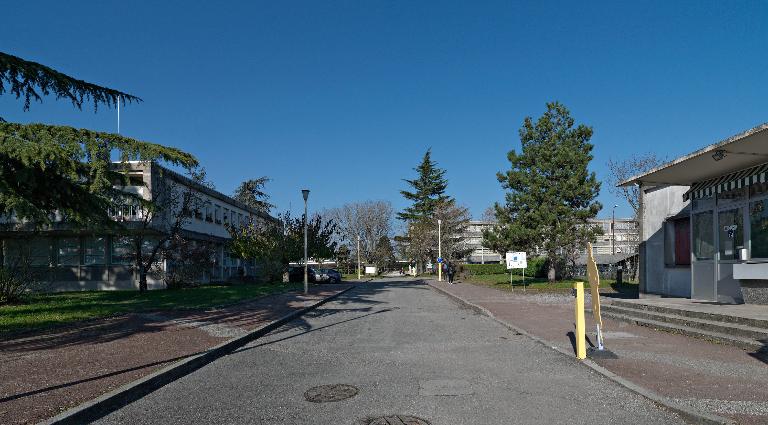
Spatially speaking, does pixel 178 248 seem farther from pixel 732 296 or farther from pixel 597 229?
pixel 732 296

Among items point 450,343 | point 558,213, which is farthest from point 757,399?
point 558,213

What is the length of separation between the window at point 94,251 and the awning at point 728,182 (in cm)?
3267

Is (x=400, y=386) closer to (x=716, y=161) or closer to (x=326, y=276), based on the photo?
(x=716, y=161)

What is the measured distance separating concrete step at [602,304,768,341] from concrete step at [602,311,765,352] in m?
0.09

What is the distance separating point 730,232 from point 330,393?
11.8 metres

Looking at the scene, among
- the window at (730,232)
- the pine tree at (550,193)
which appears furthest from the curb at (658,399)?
the pine tree at (550,193)

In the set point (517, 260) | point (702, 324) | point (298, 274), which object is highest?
point (517, 260)

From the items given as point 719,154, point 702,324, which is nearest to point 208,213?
point 719,154

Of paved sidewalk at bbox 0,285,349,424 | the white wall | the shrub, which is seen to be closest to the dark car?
the shrub

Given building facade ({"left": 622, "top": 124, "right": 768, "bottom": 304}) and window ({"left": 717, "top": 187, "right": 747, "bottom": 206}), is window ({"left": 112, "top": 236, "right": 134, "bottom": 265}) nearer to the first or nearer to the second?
building facade ({"left": 622, "top": 124, "right": 768, "bottom": 304})

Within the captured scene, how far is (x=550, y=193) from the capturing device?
33.7 m

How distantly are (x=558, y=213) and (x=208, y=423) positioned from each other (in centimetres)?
3098

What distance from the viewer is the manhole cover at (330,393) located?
654 centimetres

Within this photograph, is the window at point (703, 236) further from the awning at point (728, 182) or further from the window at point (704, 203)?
the awning at point (728, 182)
